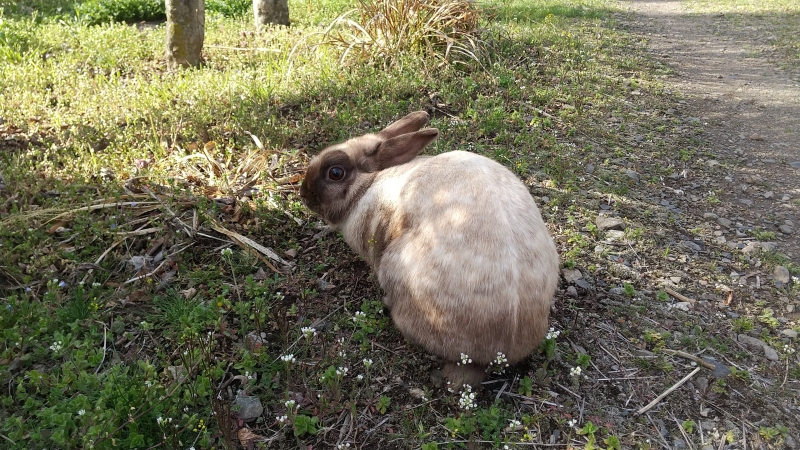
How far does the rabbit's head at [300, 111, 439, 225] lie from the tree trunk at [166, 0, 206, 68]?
403 centimetres

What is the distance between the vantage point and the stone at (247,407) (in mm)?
2942

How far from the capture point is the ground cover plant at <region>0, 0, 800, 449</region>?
115 inches

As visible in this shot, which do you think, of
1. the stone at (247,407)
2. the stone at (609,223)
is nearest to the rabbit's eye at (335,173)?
the stone at (247,407)

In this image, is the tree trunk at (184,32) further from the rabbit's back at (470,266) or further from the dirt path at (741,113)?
the dirt path at (741,113)

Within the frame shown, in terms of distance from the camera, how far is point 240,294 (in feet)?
12.3

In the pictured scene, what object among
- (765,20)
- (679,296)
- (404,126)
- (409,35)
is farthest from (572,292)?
(765,20)

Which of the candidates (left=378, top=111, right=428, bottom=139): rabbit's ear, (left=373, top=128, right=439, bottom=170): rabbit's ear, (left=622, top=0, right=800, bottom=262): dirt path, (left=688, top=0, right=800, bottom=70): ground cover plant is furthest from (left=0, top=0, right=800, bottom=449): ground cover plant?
(left=688, top=0, right=800, bottom=70): ground cover plant

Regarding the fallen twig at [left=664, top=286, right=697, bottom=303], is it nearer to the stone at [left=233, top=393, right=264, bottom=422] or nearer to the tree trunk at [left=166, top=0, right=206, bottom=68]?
the stone at [left=233, top=393, right=264, bottom=422]

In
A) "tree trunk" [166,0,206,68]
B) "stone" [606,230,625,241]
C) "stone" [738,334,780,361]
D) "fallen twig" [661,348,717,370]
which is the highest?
"tree trunk" [166,0,206,68]

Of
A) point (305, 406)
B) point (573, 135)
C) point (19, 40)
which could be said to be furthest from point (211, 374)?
point (19, 40)

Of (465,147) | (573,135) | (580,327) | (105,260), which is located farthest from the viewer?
(573,135)

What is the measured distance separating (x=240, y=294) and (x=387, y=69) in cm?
412

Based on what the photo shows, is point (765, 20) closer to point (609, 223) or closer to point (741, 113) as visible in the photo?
point (741, 113)

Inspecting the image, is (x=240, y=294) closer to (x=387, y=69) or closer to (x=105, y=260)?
(x=105, y=260)
